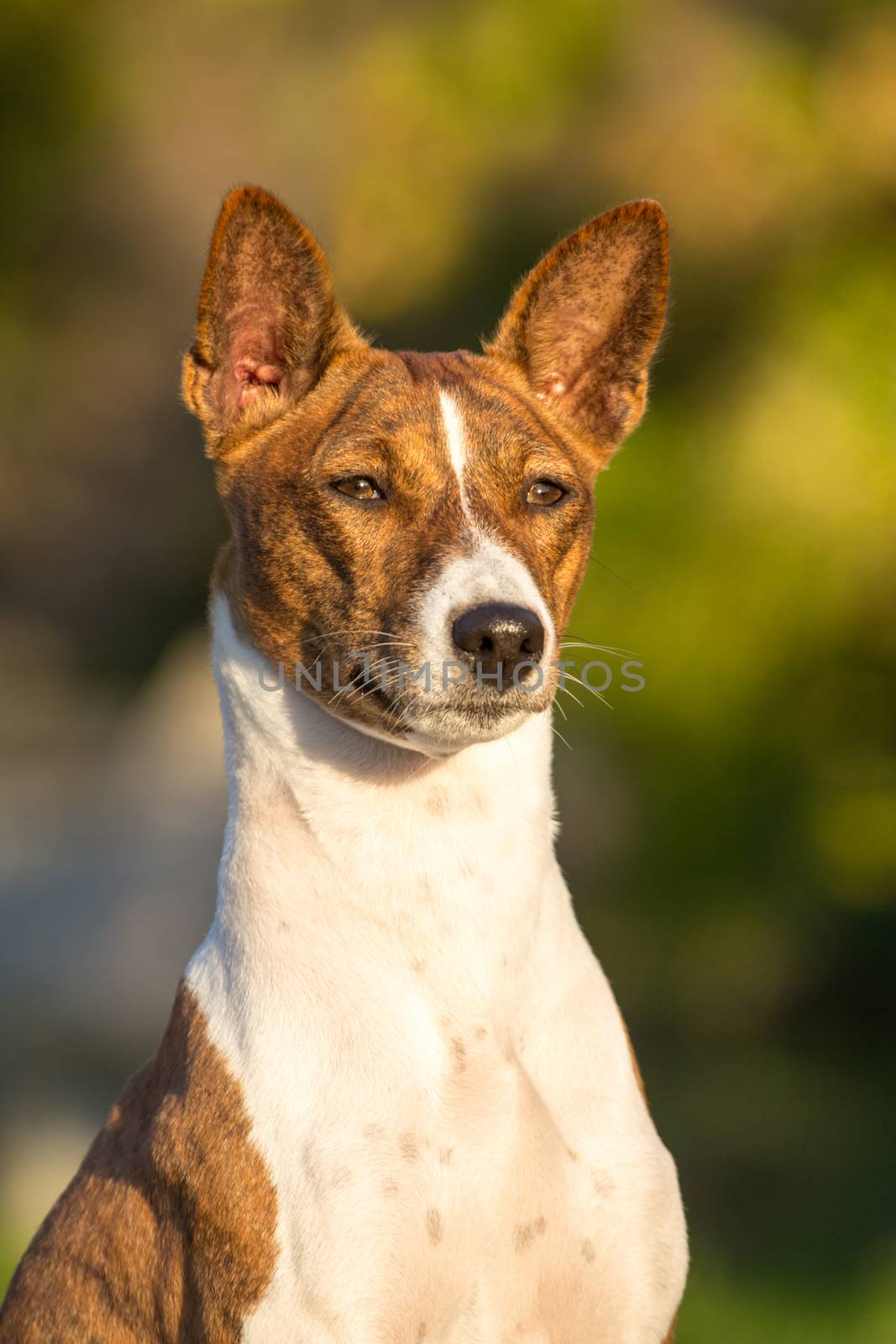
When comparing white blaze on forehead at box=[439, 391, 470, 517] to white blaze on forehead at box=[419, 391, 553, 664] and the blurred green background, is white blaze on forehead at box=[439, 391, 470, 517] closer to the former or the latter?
white blaze on forehead at box=[419, 391, 553, 664]

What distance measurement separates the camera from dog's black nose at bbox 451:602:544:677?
11.3 ft

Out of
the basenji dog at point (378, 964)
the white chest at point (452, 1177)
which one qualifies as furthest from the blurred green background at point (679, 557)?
the basenji dog at point (378, 964)

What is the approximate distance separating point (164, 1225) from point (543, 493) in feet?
6.22

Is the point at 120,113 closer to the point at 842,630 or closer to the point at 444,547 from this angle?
the point at 842,630

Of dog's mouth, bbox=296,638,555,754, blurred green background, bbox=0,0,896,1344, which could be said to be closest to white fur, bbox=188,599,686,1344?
dog's mouth, bbox=296,638,555,754

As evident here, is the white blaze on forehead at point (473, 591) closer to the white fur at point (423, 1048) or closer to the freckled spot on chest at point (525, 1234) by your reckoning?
the white fur at point (423, 1048)

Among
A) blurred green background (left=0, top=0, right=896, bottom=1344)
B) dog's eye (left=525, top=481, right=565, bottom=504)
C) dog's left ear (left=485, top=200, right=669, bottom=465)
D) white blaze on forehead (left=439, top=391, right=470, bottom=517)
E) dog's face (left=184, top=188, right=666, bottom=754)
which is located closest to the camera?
dog's face (left=184, top=188, right=666, bottom=754)

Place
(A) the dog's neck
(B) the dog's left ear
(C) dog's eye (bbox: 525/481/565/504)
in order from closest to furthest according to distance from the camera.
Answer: (A) the dog's neck
(C) dog's eye (bbox: 525/481/565/504)
(B) the dog's left ear

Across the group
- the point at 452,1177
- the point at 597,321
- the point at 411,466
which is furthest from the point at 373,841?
the point at 597,321

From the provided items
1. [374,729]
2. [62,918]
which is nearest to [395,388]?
[374,729]

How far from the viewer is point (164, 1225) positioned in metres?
3.65

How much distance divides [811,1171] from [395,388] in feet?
19.7

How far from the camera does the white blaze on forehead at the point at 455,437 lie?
3857 millimetres

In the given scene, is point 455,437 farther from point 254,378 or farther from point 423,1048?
point 423,1048
